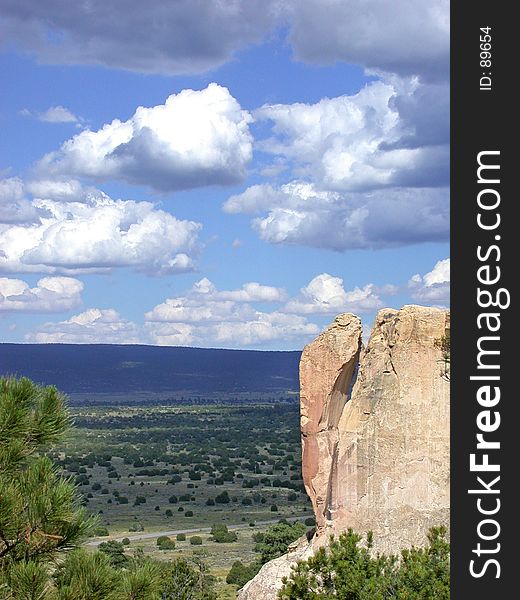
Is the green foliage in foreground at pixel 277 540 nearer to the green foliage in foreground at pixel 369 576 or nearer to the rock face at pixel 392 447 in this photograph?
the rock face at pixel 392 447

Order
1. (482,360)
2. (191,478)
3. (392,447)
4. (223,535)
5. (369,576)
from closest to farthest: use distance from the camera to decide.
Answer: (482,360) < (369,576) < (392,447) < (223,535) < (191,478)

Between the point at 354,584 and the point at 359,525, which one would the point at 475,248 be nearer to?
the point at 354,584

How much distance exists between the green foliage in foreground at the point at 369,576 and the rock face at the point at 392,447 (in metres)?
1.58

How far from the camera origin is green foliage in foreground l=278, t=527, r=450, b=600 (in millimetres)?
16234

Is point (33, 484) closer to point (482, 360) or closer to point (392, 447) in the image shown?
point (482, 360)

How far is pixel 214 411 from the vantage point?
180m

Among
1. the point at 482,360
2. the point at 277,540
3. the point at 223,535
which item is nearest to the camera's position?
the point at 482,360

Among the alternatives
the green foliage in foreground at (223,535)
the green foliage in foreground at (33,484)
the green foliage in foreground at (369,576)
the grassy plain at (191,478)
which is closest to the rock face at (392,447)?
the green foliage in foreground at (369,576)

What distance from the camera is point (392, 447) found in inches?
818

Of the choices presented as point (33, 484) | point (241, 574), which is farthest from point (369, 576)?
point (241, 574)

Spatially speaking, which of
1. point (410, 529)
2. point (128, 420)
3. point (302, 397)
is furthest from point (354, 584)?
point (128, 420)

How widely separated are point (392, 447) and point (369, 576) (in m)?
3.91

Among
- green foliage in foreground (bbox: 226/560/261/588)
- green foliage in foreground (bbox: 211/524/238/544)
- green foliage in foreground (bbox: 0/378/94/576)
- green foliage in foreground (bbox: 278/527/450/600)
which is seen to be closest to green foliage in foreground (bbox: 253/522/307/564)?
green foliage in foreground (bbox: 226/560/261/588)

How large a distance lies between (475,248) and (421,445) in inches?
396
